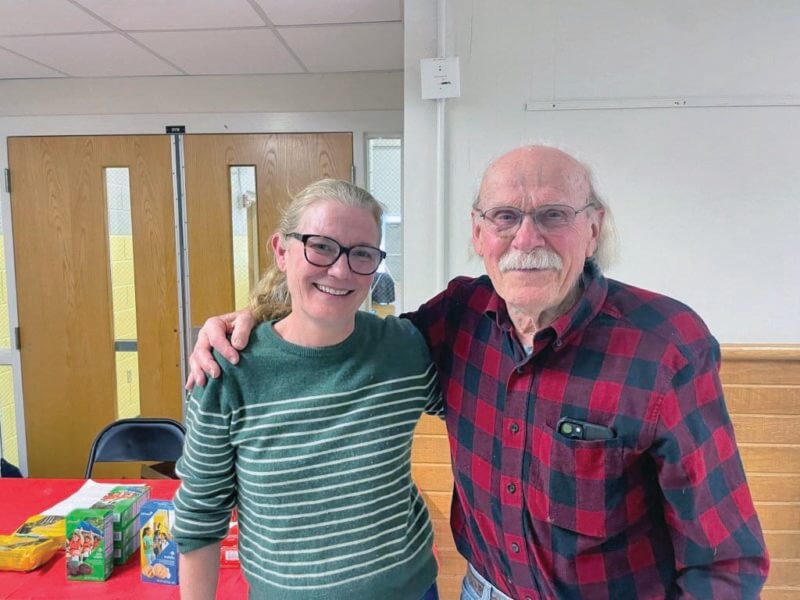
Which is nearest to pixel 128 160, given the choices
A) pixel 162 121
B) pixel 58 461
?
pixel 162 121

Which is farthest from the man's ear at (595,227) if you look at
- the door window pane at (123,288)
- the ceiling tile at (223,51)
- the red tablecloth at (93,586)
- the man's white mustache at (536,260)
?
the door window pane at (123,288)

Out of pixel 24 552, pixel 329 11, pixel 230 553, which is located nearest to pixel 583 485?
pixel 230 553

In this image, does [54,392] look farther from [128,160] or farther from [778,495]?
[778,495]

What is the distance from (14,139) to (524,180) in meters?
3.28

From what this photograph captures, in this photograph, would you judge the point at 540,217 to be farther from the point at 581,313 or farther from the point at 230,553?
the point at 230,553

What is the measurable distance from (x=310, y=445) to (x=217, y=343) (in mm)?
247

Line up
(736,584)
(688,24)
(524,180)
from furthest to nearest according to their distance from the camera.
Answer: (688,24), (524,180), (736,584)

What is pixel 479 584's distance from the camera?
3.50ft

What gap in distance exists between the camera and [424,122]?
6.33 feet

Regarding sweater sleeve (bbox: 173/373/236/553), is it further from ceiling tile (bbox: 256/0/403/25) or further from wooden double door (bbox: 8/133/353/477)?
wooden double door (bbox: 8/133/353/477)

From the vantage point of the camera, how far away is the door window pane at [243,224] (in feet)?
9.92

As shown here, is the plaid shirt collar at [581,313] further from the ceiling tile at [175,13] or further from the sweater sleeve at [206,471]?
the ceiling tile at [175,13]

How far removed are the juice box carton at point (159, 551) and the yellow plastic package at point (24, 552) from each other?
11.1 inches

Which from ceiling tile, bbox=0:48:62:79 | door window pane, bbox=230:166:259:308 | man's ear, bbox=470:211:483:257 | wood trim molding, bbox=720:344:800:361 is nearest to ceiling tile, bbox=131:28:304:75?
door window pane, bbox=230:166:259:308
